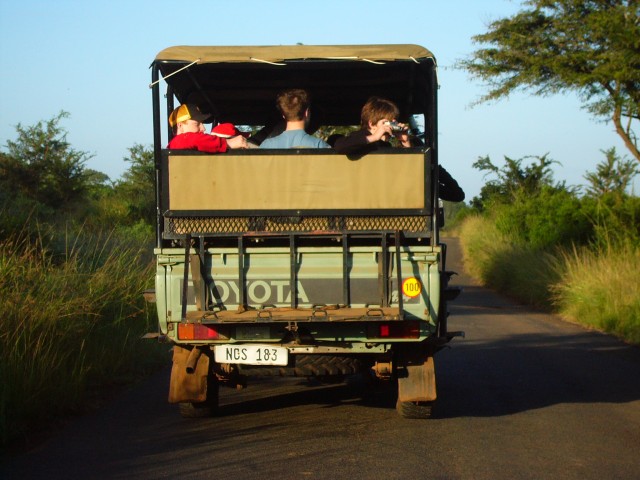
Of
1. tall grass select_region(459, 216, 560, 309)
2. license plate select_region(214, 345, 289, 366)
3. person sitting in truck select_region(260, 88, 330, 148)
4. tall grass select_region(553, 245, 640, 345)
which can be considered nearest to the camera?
license plate select_region(214, 345, 289, 366)

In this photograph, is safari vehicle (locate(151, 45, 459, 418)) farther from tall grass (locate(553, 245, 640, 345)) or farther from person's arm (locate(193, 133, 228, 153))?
tall grass (locate(553, 245, 640, 345))

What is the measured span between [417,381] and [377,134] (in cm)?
180

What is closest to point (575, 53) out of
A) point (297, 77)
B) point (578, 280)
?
point (578, 280)

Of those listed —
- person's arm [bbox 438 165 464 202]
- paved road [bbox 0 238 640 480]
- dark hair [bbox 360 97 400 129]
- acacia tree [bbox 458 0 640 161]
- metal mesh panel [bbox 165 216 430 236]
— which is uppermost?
acacia tree [bbox 458 0 640 161]

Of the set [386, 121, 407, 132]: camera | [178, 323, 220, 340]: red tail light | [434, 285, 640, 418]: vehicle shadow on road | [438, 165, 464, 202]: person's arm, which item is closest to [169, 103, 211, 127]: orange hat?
[386, 121, 407, 132]: camera

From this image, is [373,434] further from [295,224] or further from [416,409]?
[295,224]

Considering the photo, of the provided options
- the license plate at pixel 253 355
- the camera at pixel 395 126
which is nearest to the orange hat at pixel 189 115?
the camera at pixel 395 126

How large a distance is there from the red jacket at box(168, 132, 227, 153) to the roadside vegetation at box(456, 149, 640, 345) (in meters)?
7.33

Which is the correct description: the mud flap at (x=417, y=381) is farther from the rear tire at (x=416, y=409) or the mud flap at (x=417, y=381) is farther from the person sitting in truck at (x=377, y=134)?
the person sitting in truck at (x=377, y=134)

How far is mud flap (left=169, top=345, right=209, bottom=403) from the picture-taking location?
262 inches

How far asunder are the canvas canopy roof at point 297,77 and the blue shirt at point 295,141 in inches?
20.5

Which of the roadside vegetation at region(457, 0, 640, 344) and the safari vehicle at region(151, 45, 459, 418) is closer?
the safari vehicle at region(151, 45, 459, 418)

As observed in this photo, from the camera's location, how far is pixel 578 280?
1561 cm

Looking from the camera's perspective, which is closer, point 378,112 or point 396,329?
point 396,329
